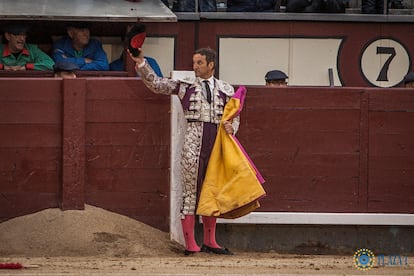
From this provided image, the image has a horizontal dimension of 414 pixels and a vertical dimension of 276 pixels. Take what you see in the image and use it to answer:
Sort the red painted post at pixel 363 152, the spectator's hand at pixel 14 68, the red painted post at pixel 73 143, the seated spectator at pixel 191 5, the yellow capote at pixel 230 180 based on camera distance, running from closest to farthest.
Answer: the yellow capote at pixel 230 180 < the red painted post at pixel 73 143 < the red painted post at pixel 363 152 < the spectator's hand at pixel 14 68 < the seated spectator at pixel 191 5

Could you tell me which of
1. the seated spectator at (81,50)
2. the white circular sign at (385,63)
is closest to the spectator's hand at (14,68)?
the seated spectator at (81,50)

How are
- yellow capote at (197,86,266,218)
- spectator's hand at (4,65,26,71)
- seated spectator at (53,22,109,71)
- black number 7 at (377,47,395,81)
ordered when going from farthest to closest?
black number 7 at (377,47,395,81), seated spectator at (53,22,109,71), spectator's hand at (4,65,26,71), yellow capote at (197,86,266,218)

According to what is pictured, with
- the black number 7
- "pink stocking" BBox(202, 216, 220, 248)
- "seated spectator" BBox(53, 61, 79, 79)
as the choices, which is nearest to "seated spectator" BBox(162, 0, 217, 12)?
the black number 7

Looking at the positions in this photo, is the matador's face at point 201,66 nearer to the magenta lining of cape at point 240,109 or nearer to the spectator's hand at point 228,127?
the magenta lining of cape at point 240,109

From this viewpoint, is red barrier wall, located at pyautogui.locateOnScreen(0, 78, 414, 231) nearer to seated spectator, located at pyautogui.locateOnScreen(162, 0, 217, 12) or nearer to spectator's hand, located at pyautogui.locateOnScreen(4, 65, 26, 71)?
spectator's hand, located at pyautogui.locateOnScreen(4, 65, 26, 71)

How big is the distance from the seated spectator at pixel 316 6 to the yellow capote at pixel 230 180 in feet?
9.73

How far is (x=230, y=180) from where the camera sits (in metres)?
7.99

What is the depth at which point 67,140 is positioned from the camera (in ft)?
27.9

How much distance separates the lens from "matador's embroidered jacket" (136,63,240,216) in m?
8.06

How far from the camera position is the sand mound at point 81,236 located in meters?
8.00

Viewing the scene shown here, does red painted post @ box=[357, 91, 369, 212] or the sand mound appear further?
red painted post @ box=[357, 91, 369, 212]

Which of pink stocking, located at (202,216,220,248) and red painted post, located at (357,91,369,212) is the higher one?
red painted post, located at (357,91,369,212)

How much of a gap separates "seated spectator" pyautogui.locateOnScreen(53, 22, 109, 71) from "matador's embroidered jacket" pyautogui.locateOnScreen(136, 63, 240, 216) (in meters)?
1.96

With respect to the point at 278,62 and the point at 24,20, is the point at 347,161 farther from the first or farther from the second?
the point at 24,20
